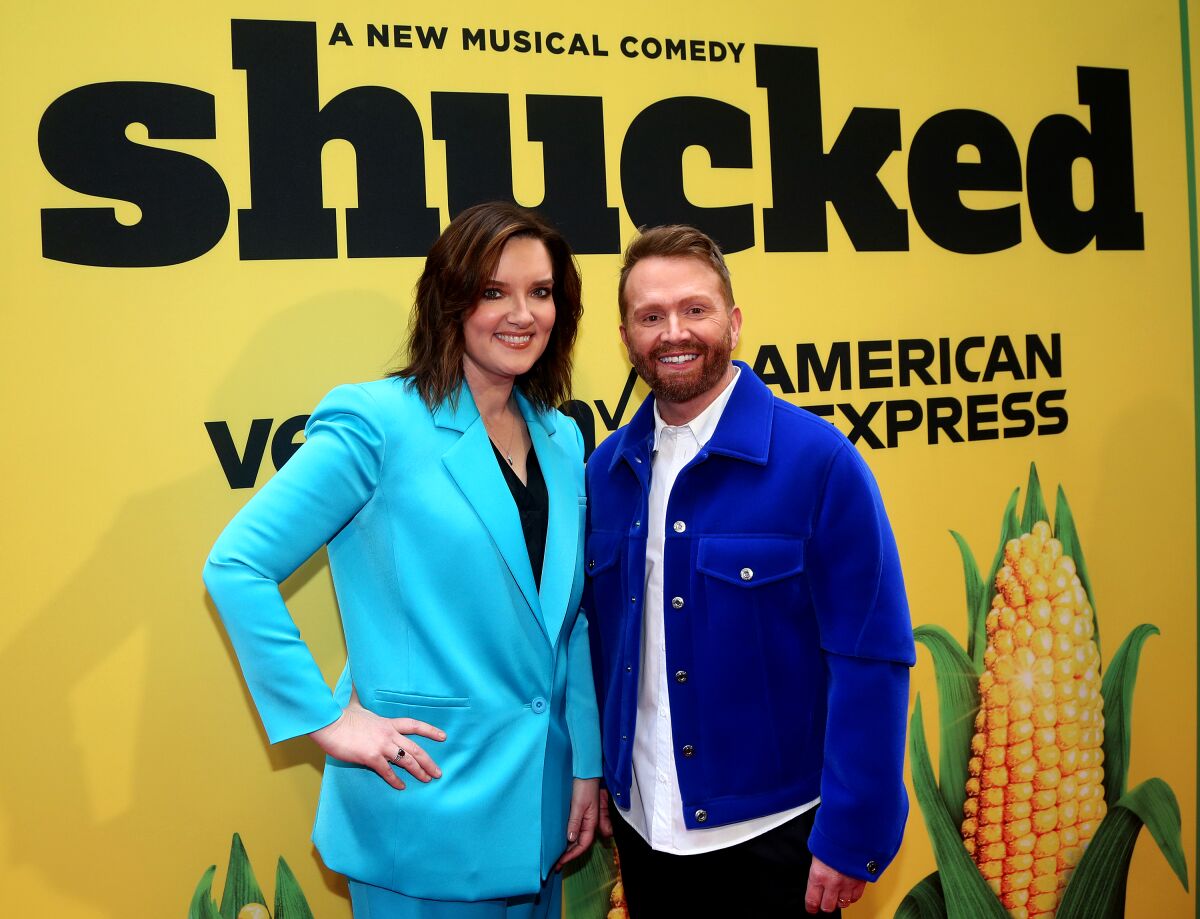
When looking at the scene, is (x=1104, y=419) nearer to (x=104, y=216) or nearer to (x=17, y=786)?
(x=104, y=216)

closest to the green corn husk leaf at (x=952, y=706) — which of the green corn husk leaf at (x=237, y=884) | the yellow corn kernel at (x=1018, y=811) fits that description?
the yellow corn kernel at (x=1018, y=811)

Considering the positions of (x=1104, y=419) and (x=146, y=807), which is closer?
(x=146, y=807)

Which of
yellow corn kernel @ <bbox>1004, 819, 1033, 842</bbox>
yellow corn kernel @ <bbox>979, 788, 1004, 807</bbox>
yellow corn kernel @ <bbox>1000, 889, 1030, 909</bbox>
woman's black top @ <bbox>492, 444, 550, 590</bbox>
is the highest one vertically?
woman's black top @ <bbox>492, 444, 550, 590</bbox>

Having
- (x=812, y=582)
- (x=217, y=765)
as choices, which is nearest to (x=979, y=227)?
(x=812, y=582)

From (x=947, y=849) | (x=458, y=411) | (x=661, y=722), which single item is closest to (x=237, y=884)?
(x=661, y=722)

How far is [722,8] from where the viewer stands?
2.67 meters

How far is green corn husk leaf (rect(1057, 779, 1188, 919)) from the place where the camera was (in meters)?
3.04

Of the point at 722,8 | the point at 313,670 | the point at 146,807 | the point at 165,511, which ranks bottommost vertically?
the point at 146,807

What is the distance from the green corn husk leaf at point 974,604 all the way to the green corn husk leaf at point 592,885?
1.18 metres

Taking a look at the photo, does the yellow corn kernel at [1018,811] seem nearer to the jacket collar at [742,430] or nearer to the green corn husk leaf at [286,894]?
the jacket collar at [742,430]

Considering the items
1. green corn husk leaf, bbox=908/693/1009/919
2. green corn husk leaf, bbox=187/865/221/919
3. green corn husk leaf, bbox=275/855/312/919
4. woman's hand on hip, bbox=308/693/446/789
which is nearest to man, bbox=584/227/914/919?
woman's hand on hip, bbox=308/693/446/789

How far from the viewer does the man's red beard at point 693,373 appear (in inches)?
69.4

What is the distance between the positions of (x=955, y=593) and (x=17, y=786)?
241 cm

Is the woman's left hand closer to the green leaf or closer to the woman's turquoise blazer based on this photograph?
the woman's turquoise blazer
